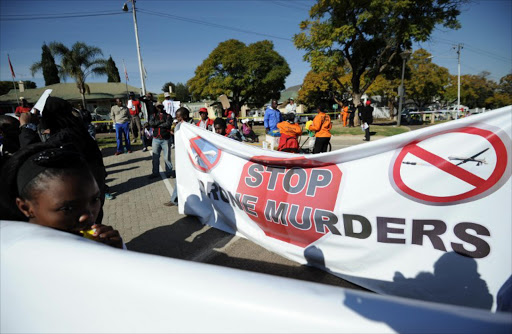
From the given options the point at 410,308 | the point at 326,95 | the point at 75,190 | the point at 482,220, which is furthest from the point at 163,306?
the point at 326,95

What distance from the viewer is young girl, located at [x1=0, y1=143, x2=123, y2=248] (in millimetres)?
1198

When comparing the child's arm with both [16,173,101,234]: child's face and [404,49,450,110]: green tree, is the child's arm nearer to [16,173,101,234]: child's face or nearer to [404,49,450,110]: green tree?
[16,173,101,234]: child's face

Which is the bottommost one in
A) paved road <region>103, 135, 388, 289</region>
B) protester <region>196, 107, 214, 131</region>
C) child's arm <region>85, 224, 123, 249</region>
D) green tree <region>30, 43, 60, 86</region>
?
paved road <region>103, 135, 388, 289</region>

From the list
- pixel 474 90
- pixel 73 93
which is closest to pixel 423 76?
pixel 474 90

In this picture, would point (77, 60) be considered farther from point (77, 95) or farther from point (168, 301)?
point (168, 301)

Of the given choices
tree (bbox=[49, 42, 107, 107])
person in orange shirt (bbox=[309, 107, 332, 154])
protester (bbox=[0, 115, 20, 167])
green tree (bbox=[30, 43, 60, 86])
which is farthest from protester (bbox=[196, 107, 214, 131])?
green tree (bbox=[30, 43, 60, 86])

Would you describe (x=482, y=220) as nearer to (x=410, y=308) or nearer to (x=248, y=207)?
(x=410, y=308)

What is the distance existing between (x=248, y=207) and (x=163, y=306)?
2.87 meters

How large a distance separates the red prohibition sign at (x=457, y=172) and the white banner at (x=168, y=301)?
196 cm

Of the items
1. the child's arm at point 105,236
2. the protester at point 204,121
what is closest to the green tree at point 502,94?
the protester at point 204,121

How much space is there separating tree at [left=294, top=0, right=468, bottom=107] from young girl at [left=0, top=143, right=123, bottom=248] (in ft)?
72.5

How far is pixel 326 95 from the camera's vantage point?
44.6 metres

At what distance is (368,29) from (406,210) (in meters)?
22.4

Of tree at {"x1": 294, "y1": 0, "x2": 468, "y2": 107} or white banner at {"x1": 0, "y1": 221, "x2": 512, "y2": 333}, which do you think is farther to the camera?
tree at {"x1": 294, "y1": 0, "x2": 468, "y2": 107}
